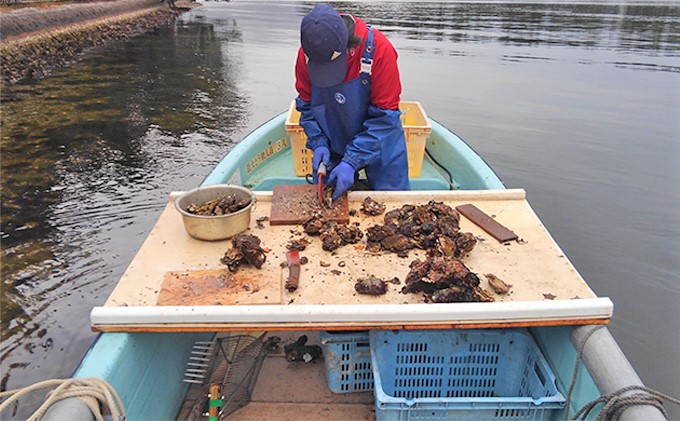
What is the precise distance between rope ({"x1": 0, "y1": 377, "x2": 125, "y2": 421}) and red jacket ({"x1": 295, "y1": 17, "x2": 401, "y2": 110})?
2.24 meters

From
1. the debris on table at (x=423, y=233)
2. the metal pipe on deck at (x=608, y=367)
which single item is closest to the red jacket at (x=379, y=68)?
the debris on table at (x=423, y=233)

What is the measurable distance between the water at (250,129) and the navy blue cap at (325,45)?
9.94ft

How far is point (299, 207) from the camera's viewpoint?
2.98 m

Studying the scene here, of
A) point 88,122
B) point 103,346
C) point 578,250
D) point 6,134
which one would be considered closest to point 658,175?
point 578,250

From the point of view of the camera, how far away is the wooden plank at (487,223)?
267 centimetres

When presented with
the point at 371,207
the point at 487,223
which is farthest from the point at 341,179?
the point at 487,223

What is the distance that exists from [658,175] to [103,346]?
8588 mm

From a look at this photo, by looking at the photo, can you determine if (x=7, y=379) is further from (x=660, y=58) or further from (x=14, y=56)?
(x=660, y=58)

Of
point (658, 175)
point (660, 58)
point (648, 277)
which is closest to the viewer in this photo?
point (648, 277)

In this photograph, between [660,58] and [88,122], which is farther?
[660,58]

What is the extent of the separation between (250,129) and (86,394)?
896 cm

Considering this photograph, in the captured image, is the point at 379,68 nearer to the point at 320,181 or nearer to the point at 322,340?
the point at 320,181

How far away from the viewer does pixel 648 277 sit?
5660 mm

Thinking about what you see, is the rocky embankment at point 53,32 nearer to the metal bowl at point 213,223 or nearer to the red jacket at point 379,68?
the red jacket at point 379,68
